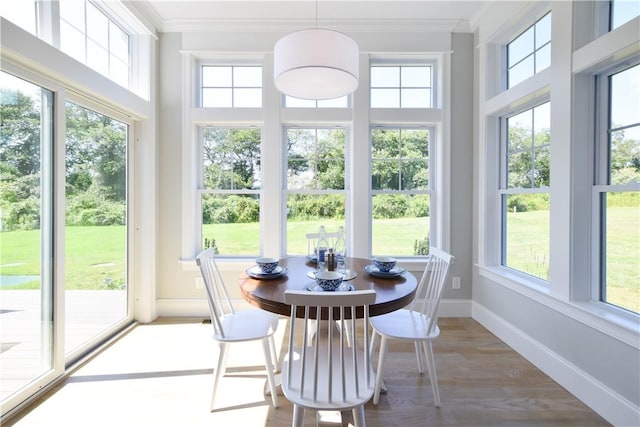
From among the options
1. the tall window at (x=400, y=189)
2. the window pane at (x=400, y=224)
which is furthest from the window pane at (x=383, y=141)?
the window pane at (x=400, y=224)

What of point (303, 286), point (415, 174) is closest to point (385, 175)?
point (415, 174)

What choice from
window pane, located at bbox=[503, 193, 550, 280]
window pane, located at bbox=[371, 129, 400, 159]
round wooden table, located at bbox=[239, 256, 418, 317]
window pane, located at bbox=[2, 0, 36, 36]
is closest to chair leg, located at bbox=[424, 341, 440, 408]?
round wooden table, located at bbox=[239, 256, 418, 317]

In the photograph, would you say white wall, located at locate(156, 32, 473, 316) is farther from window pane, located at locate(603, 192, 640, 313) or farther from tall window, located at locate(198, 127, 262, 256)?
window pane, located at locate(603, 192, 640, 313)

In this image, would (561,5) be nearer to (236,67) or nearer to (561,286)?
(561,286)

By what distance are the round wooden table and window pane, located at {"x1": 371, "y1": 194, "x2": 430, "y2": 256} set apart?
3.93 feet

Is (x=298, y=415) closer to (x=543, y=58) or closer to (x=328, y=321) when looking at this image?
(x=328, y=321)

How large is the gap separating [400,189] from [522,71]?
4.98ft

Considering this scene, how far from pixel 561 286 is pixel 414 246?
4.74ft

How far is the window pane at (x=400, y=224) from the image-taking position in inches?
132

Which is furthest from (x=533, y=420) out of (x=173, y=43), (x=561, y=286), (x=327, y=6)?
(x=173, y=43)

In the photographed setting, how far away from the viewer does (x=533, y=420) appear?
5.79 feet

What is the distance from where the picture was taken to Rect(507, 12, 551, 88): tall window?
2410 millimetres

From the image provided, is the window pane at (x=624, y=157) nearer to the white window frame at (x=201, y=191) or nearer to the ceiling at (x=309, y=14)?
the ceiling at (x=309, y=14)

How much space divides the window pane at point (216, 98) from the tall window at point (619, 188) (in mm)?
3206
